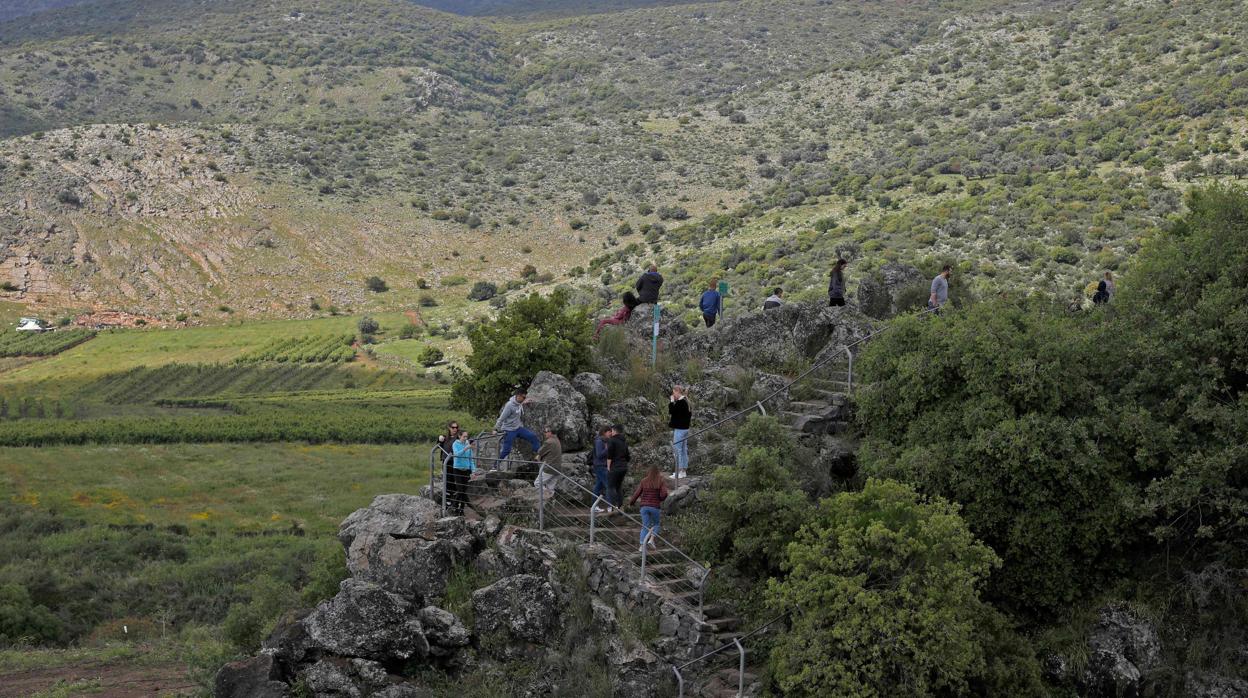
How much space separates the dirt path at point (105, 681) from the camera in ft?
86.0

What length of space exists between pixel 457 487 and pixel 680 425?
532cm

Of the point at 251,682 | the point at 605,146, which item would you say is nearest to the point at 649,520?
the point at 251,682

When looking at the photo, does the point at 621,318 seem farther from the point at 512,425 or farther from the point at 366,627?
the point at 366,627

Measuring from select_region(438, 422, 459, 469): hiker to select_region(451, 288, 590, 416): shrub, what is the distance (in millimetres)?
3100

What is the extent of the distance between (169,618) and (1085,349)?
3422cm

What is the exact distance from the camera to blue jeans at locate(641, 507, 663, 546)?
1955cm

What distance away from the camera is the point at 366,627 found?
1944cm

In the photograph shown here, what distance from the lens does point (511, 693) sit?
1931 centimetres

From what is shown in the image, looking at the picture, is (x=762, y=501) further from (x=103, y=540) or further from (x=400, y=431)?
(x=400, y=431)

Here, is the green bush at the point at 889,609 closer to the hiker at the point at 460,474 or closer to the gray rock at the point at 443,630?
the gray rock at the point at 443,630

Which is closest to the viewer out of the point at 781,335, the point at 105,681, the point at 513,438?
the point at 513,438

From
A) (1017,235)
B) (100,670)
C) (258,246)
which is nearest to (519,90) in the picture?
(258,246)

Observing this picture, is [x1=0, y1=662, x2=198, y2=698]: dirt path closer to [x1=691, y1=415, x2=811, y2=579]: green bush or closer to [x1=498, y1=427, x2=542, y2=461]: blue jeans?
[x1=498, y1=427, x2=542, y2=461]: blue jeans

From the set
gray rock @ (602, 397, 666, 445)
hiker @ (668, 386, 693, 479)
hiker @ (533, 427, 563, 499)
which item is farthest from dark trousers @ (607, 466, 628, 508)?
gray rock @ (602, 397, 666, 445)
